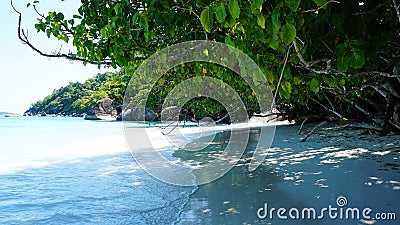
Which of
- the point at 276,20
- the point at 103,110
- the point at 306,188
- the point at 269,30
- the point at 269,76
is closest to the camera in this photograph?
the point at 276,20

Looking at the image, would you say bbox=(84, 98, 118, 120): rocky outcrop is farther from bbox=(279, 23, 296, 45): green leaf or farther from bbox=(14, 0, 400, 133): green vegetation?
bbox=(279, 23, 296, 45): green leaf

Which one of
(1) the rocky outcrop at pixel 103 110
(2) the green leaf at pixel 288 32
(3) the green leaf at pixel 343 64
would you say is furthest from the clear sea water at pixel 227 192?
(1) the rocky outcrop at pixel 103 110

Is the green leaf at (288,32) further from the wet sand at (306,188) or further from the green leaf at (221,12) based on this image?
the wet sand at (306,188)

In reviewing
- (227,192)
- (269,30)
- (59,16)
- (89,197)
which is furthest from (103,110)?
(269,30)

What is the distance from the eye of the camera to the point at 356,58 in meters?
2.03

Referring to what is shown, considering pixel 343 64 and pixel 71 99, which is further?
pixel 71 99

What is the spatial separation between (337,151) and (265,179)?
2.67m

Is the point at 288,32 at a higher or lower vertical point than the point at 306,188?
higher

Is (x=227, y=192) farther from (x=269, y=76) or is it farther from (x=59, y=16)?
(x=59, y=16)

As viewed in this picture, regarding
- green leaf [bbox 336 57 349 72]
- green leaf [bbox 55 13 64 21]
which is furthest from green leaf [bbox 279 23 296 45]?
green leaf [bbox 55 13 64 21]

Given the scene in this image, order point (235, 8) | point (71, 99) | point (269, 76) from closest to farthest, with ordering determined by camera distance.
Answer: point (235, 8) < point (269, 76) < point (71, 99)

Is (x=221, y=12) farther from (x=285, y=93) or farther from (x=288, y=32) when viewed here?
(x=285, y=93)

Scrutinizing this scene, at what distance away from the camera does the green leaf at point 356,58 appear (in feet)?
6.59

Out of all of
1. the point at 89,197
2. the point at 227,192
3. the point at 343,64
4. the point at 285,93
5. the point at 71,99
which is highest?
the point at 71,99
